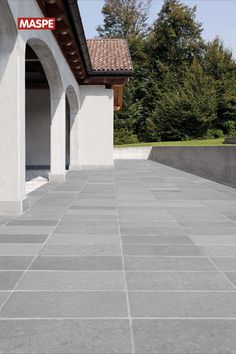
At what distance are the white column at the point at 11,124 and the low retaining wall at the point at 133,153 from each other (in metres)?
26.4

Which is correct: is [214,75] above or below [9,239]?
above

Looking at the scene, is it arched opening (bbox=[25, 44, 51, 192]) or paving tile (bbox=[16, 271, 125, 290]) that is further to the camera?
arched opening (bbox=[25, 44, 51, 192])

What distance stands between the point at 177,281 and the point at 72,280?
993 millimetres

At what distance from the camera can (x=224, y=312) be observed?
322 centimetres

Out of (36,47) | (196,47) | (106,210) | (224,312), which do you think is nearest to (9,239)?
(106,210)

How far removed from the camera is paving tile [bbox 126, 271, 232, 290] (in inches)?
149

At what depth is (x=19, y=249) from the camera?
5062 mm

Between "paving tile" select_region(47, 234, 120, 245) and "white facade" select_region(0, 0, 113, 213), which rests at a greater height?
"white facade" select_region(0, 0, 113, 213)
